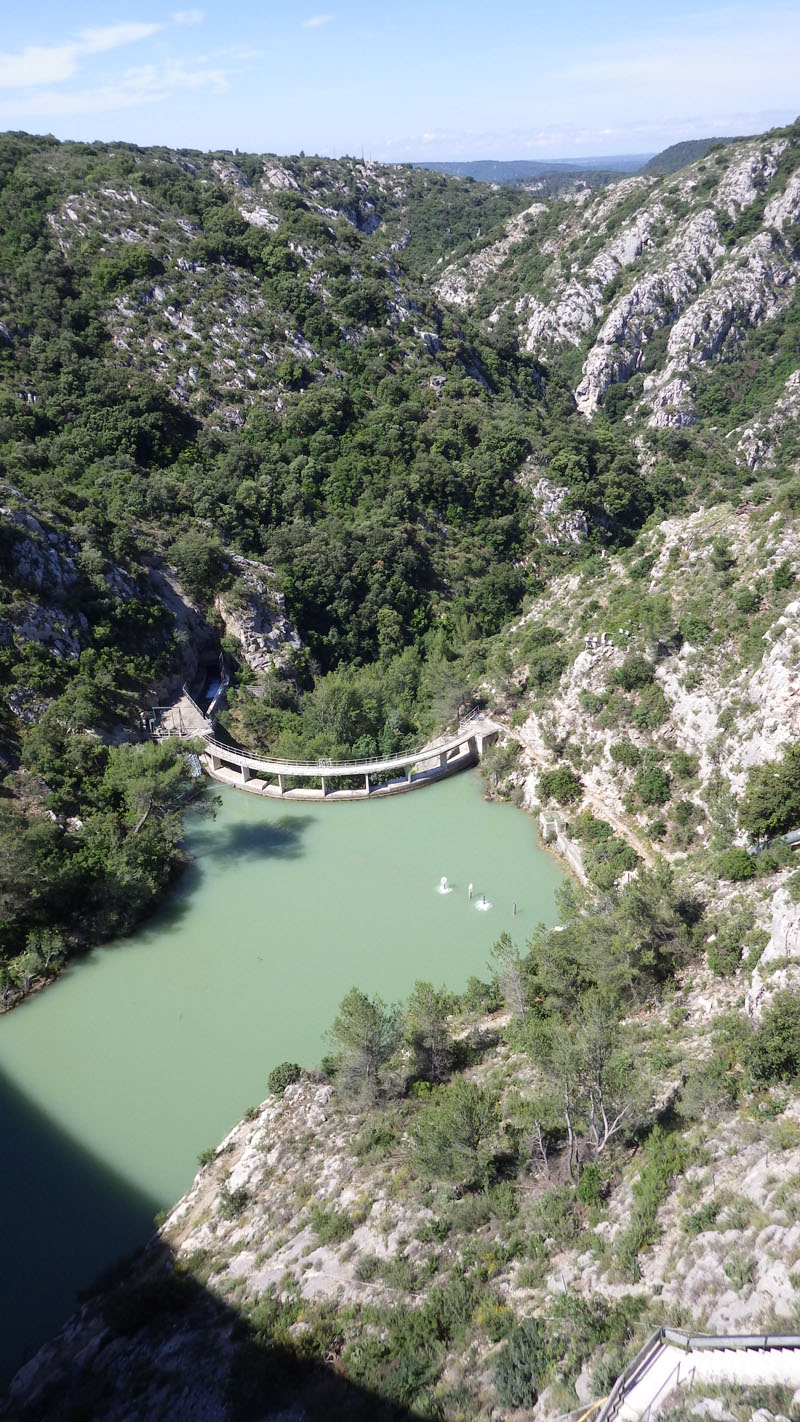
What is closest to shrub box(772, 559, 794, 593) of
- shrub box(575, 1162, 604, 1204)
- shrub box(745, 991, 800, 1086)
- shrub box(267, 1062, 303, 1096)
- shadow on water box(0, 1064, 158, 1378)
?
shrub box(745, 991, 800, 1086)

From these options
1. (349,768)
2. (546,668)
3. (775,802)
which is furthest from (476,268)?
(775,802)

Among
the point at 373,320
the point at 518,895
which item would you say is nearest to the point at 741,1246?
the point at 518,895

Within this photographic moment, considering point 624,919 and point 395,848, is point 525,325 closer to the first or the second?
point 395,848

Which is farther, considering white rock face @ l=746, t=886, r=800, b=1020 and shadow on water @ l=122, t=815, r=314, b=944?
shadow on water @ l=122, t=815, r=314, b=944

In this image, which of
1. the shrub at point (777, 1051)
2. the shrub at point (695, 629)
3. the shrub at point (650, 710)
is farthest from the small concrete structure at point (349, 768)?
the shrub at point (777, 1051)

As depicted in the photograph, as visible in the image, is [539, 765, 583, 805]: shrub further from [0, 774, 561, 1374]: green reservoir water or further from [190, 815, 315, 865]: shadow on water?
[190, 815, 315, 865]: shadow on water

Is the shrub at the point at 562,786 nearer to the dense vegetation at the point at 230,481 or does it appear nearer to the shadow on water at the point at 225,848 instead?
the dense vegetation at the point at 230,481
